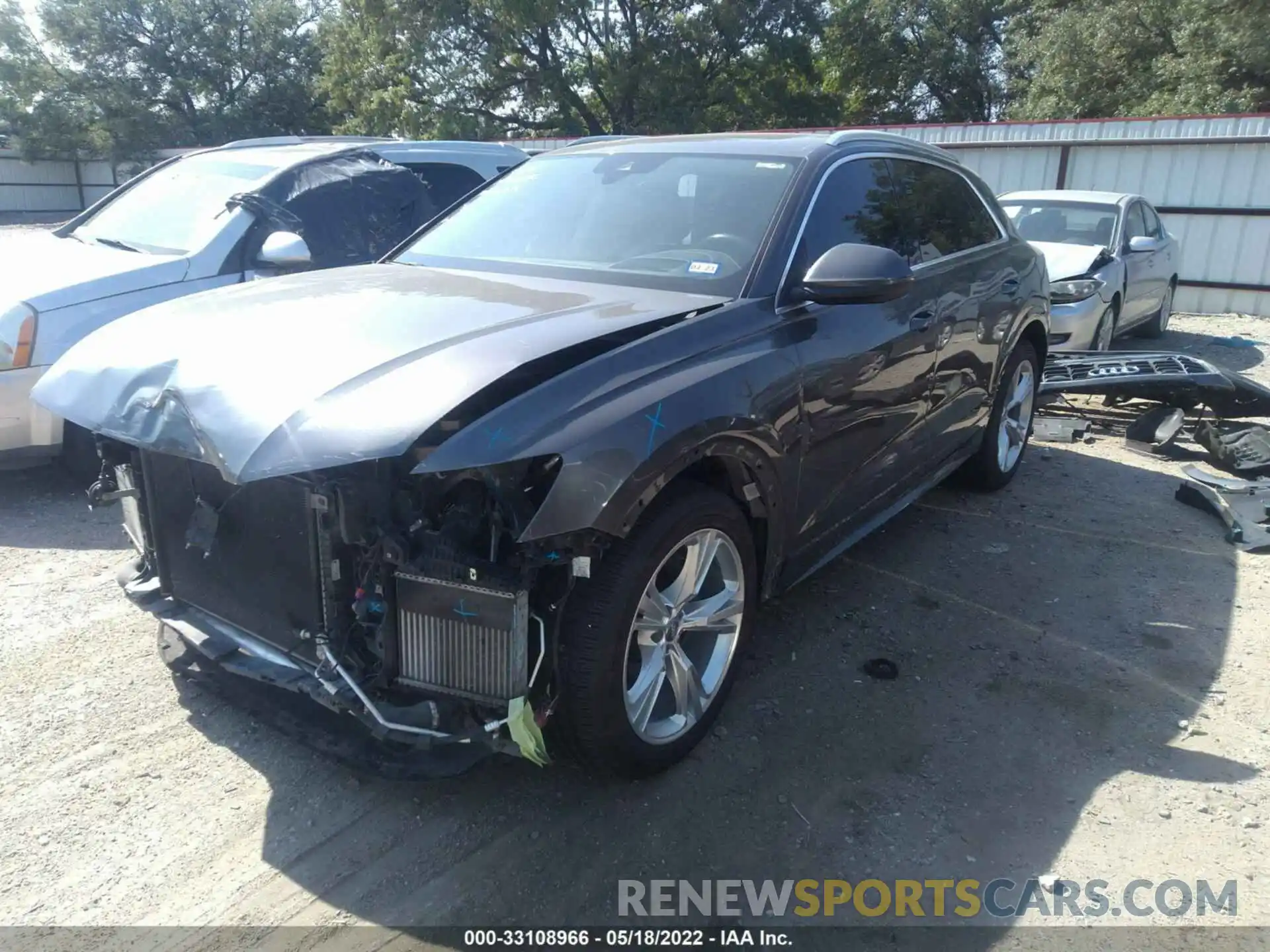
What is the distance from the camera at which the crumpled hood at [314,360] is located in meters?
2.30

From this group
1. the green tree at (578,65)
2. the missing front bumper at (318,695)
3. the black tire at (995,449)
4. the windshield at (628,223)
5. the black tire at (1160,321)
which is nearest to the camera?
the missing front bumper at (318,695)

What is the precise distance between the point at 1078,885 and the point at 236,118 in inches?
1617

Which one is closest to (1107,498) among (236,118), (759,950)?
(759,950)

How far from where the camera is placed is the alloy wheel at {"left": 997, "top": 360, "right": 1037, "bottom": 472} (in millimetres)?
5527

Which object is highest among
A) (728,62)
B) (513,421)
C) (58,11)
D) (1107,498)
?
(58,11)

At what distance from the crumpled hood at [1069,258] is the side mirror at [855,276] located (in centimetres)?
634

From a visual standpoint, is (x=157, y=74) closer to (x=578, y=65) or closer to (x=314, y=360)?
(x=578, y=65)

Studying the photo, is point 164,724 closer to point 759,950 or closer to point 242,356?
point 242,356

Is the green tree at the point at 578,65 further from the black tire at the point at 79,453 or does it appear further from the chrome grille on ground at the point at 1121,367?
the black tire at the point at 79,453

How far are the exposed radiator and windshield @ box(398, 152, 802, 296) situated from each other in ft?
4.71

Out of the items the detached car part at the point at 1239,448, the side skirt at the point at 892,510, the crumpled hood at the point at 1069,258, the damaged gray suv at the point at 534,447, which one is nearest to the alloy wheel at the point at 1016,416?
the side skirt at the point at 892,510

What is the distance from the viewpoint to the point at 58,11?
35.8m

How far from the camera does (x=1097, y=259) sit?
9117 millimetres

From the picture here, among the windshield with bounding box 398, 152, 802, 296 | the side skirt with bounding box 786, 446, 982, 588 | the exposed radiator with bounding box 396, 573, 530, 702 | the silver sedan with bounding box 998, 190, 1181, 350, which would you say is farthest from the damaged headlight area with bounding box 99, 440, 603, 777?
the silver sedan with bounding box 998, 190, 1181, 350
